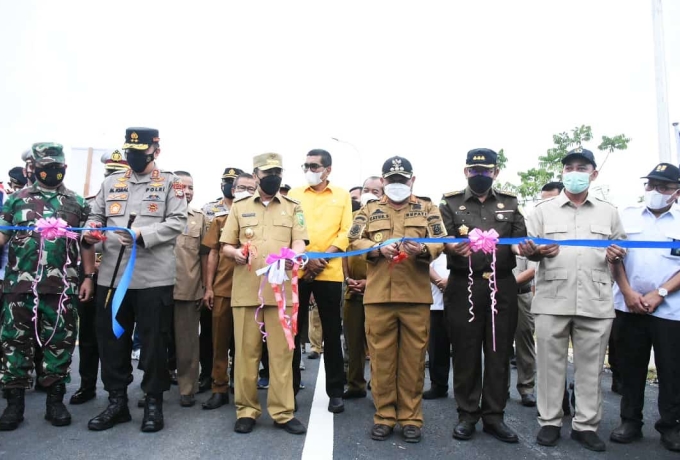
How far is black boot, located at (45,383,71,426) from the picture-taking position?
168 inches

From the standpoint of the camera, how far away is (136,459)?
11.5 feet

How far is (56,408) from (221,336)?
5.15ft

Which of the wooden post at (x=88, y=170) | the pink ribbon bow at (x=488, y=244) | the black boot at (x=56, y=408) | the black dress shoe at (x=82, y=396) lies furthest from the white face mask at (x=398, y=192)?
the wooden post at (x=88, y=170)

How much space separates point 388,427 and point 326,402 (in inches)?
44.3

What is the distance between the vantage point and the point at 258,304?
4.45 meters

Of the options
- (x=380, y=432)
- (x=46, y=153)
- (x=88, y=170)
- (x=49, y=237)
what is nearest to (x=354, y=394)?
(x=380, y=432)

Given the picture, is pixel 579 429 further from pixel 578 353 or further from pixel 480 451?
pixel 480 451

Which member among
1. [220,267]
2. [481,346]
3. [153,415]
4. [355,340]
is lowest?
[153,415]

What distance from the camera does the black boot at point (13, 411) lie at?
164 inches

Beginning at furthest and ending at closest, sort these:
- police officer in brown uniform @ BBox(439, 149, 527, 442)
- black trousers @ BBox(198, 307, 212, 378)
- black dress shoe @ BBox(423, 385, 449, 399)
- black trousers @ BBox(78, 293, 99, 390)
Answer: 1. black trousers @ BBox(198, 307, 212, 378)
2. black dress shoe @ BBox(423, 385, 449, 399)
3. black trousers @ BBox(78, 293, 99, 390)
4. police officer in brown uniform @ BBox(439, 149, 527, 442)

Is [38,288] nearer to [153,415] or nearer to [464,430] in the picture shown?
[153,415]

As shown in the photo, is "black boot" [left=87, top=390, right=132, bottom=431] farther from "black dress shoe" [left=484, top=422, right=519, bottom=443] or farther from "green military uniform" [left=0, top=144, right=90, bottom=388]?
"black dress shoe" [left=484, top=422, right=519, bottom=443]

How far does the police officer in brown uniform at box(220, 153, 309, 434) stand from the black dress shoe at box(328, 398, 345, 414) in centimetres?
63

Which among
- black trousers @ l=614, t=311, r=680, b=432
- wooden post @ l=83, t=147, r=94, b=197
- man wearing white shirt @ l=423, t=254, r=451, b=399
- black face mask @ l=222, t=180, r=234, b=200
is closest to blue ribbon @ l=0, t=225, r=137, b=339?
black face mask @ l=222, t=180, r=234, b=200
